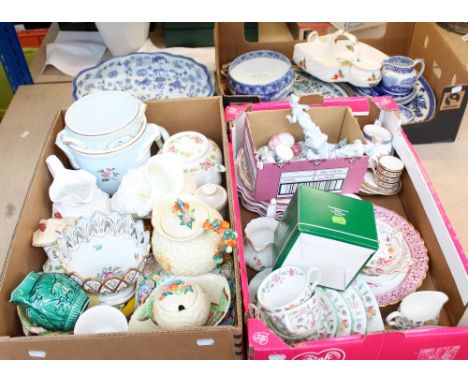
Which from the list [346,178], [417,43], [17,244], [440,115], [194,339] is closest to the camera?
[194,339]

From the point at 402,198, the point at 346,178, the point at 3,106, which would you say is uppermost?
the point at 346,178

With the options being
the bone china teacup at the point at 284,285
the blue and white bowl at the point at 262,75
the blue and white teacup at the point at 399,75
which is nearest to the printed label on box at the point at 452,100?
the blue and white teacup at the point at 399,75

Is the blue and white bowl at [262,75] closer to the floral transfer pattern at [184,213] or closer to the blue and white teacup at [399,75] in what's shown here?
the blue and white teacup at [399,75]

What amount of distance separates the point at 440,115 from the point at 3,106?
1512 mm

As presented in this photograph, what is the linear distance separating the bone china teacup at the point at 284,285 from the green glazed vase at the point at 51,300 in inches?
11.7

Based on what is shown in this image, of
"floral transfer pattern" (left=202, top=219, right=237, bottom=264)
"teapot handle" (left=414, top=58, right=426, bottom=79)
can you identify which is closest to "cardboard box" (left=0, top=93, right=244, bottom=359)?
"floral transfer pattern" (left=202, top=219, right=237, bottom=264)

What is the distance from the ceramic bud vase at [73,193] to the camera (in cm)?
82

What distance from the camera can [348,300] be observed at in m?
0.77

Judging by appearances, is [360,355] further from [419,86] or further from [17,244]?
[419,86]

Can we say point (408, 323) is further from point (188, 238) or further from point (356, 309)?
point (188, 238)

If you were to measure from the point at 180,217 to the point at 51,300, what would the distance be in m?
0.24

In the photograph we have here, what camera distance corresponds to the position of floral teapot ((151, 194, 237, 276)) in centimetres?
72

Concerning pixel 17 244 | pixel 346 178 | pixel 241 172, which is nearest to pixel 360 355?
pixel 346 178

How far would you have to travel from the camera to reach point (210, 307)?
71 cm
